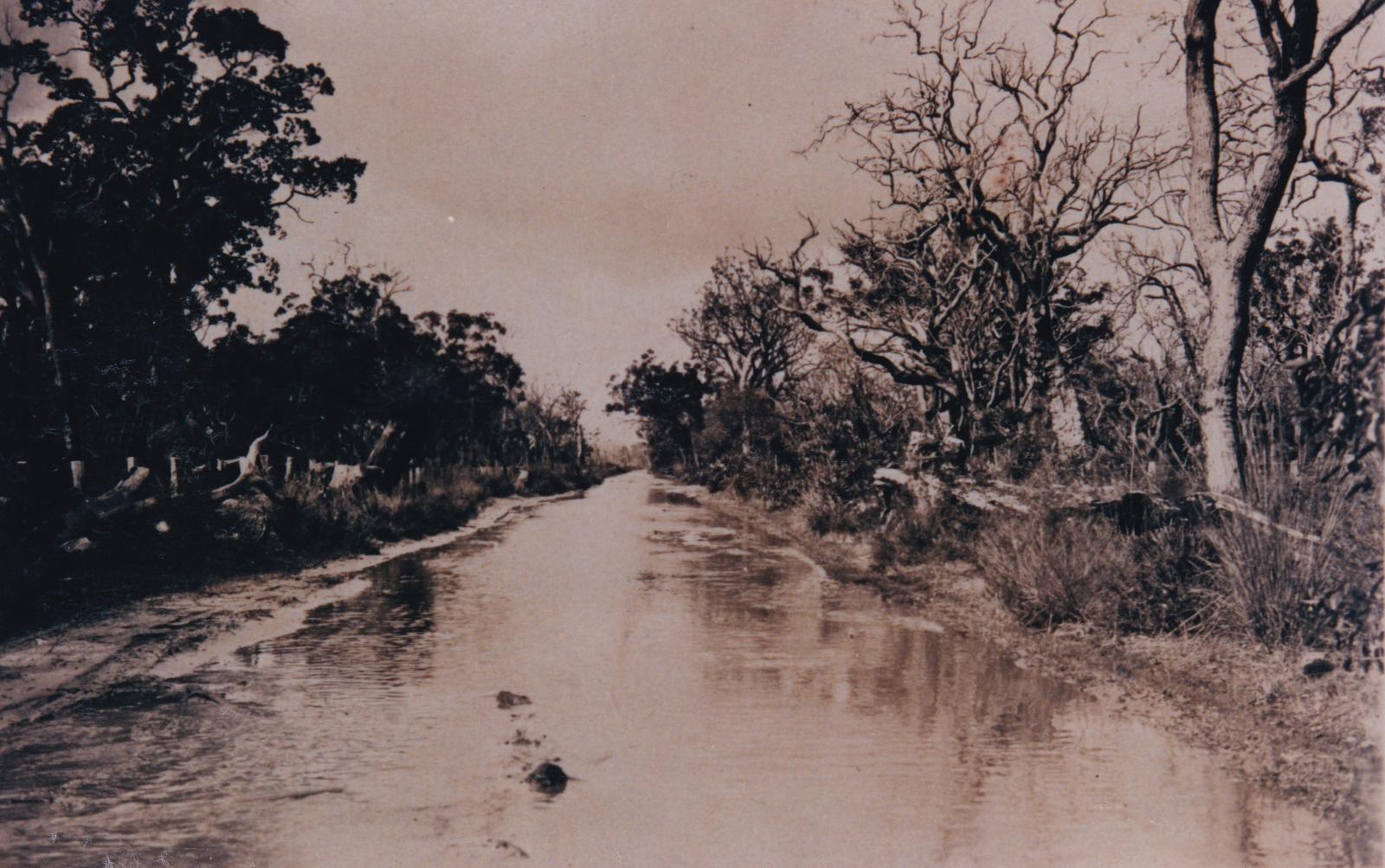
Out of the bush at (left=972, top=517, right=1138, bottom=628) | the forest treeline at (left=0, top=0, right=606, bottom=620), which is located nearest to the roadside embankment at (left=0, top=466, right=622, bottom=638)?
the forest treeline at (left=0, top=0, right=606, bottom=620)

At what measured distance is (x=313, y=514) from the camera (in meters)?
17.2

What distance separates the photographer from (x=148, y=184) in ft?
84.2

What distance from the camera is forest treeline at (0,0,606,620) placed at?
44.3ft

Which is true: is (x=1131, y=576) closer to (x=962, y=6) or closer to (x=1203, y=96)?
(x=1203, y=96)

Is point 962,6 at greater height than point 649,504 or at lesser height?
greater

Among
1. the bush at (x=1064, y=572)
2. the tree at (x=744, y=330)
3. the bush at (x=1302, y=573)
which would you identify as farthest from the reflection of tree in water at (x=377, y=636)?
the tree at (x=744, y=330)

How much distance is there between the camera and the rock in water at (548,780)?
5770 millimetres

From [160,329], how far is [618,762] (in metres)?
23.9

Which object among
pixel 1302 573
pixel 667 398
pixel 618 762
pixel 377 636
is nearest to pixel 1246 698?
pixel 1302 573

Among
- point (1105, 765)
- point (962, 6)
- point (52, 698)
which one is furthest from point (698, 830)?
point (962, 6)

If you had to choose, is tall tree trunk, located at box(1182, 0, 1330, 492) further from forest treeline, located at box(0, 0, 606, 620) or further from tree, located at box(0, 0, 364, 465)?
tree, located at box(0, 0, 364, 465)

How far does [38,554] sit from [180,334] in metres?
17.7

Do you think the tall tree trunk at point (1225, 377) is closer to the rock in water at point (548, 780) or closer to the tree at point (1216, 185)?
the tree at point (1216, 185)

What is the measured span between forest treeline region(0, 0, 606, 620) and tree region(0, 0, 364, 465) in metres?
0.06
